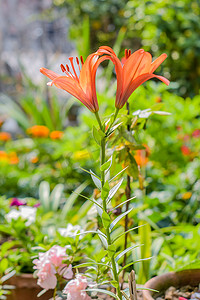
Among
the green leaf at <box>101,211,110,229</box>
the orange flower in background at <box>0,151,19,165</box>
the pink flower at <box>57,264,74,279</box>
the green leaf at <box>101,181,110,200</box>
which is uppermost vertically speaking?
the green leaf at <box>101,181,110,200</box>

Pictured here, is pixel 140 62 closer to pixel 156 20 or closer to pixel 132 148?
pixel 132 148

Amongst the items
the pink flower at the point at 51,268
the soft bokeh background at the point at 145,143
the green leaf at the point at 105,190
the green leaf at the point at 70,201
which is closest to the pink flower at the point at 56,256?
the pink flower at the point at 51,268

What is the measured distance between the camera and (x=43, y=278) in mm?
764

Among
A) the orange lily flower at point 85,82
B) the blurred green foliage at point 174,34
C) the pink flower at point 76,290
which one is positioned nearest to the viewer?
the orange lily flower at point 85,82

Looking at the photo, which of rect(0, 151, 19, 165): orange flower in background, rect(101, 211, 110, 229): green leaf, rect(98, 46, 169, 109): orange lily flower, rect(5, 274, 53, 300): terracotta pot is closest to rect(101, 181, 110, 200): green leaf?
rect(101, 211, 110, 229): green leaf

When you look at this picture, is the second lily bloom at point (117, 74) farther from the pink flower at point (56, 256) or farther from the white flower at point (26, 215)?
the white flower at point (26, 215)

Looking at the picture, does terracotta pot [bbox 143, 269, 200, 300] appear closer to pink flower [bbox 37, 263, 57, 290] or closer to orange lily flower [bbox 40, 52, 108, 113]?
pink flower [bbox 37, 263, 57, 290]

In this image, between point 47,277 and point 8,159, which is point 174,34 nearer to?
point 8,159

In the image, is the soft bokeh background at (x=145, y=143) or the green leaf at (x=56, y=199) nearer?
the soft bokeh background at (x=145, y=143)

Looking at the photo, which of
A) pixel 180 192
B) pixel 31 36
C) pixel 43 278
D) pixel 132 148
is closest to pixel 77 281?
pixel 43 278

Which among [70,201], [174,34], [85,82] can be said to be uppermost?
[174,34]

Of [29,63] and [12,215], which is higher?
[29,63]

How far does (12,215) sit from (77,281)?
46 cm

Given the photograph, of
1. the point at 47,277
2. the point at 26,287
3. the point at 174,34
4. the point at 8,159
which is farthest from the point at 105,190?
the point at 174,34
